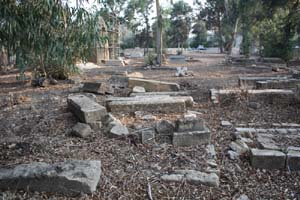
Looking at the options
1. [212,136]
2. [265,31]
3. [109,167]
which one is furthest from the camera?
[265,31]

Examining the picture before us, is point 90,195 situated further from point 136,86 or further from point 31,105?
point 136,86

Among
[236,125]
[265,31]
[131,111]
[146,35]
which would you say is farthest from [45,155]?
[146,35]

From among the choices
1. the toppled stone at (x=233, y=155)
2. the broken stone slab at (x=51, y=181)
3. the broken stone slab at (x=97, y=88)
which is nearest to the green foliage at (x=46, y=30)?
the broken stone slab at (x=51, y=181)

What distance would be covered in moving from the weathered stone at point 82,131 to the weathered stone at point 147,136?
78 cm

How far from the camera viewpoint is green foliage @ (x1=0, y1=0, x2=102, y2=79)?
92.9 inches

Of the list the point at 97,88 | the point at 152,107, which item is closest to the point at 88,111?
the point at 152,107

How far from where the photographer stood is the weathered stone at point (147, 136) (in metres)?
3.71

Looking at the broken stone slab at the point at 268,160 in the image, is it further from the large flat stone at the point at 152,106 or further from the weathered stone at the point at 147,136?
the large flat stone at the point at 152,106

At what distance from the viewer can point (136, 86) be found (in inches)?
289

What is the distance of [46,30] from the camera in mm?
2533

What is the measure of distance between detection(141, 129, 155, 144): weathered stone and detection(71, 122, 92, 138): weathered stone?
2.55ft

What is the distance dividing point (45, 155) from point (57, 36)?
4.82ft

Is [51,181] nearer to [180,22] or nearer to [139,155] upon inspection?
[139,155]

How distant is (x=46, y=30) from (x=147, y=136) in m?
1.86
